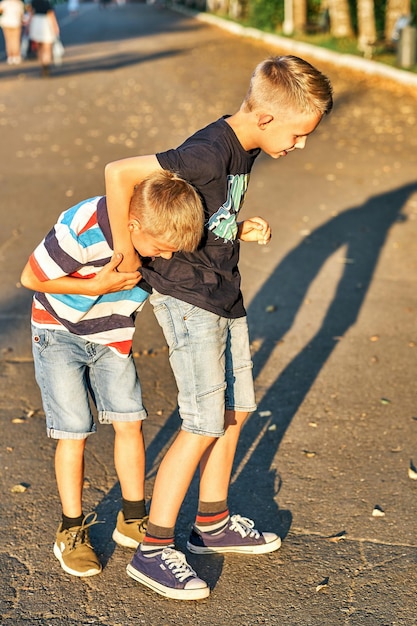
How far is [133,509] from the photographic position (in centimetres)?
369

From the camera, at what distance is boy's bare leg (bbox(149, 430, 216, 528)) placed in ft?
11.2

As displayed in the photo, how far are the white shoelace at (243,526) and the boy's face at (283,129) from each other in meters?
1.42

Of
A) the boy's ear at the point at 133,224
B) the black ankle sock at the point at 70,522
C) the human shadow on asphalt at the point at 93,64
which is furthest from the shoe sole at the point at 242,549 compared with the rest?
the human shadow on asphalt at the point at 93,64

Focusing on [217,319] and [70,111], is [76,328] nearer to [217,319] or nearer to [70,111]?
[217,319]

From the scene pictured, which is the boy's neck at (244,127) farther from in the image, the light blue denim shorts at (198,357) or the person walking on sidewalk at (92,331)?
the light blue denim shorts at (198,357)

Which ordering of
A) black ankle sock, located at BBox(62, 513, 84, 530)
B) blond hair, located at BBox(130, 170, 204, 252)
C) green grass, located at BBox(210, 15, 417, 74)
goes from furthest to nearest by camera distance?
1. green grass, located at BBox(210, 15, 417, 74)
2. black ankle sock, located at BBox(62, 513, 84, 530)
3. blond hair, located at BBox(130, 170, 204, 252)

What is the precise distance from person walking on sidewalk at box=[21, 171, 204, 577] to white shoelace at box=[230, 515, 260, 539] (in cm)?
34

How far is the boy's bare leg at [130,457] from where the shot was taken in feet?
11.6

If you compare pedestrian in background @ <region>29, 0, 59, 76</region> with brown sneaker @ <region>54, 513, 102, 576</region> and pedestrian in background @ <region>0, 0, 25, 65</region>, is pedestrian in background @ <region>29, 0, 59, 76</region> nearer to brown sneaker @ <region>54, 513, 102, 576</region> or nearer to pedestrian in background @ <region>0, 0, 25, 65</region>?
pedestrian in background @ <region>0, 0, 25, 65</region>

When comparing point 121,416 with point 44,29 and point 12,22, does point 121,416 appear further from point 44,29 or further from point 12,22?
point 12,22

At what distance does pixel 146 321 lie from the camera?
6.42m

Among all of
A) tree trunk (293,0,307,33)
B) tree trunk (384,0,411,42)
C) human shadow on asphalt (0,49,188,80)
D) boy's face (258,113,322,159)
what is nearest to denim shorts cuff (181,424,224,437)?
boy's face (258,113,322,159)

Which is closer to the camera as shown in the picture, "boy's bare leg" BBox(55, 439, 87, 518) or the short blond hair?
the short blond hair

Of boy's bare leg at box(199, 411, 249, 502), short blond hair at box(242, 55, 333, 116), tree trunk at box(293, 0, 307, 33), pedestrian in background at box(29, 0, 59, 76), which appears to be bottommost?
tree trunk at box(293, 0, 307, 33)
